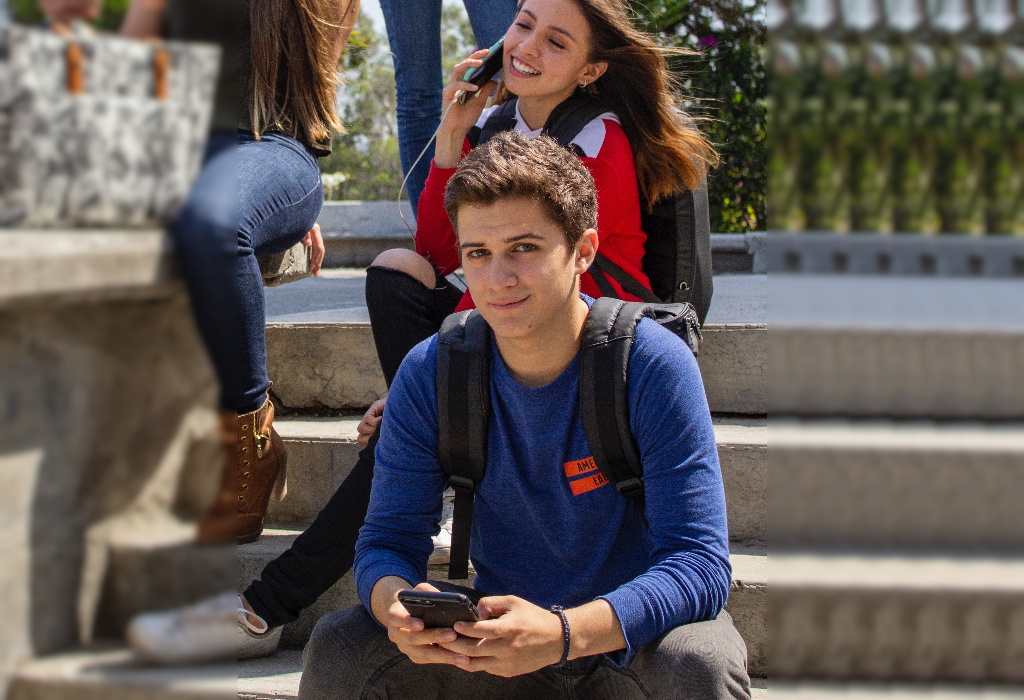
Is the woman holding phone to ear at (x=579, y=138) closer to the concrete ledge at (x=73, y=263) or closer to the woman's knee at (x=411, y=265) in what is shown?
the woman's knee at (x=411, y=265)

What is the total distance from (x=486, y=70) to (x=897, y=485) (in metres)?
1.71

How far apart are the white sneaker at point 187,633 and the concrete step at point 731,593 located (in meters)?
1.68

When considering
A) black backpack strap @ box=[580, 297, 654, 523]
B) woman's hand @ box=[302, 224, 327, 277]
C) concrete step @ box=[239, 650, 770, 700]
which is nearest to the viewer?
black backpack strap @ box=[580, 297, 654, 523]

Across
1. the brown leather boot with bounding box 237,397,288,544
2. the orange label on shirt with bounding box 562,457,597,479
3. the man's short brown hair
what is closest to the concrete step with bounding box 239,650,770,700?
the brown leather boot with bounding box 237,397,288,544

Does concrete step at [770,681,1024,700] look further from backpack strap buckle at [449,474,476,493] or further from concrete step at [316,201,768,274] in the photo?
concrete step at [316,201,768,274]

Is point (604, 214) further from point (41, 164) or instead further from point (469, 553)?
point (41, 164)

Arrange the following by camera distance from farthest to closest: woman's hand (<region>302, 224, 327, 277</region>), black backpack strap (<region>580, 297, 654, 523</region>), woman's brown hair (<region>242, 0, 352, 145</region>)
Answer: woman's hand (<region>302, 224, 327, 277</region>), black backpack strap (<region>580, 297, 654, 523</region>), woman's brown hair (<region>242, 0, 352, 145</region>)

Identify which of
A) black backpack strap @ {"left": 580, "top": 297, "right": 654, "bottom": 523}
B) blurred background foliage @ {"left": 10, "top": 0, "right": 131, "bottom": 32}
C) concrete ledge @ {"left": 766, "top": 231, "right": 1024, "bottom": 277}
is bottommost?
black backpack strap @ {"left": 580, "top": 297, "right": 654, "bottom": 523}

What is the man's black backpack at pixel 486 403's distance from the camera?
1.48 m

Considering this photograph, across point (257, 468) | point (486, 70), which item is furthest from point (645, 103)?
point (257, 468)

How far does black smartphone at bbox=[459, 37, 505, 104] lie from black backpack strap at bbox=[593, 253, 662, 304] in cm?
61

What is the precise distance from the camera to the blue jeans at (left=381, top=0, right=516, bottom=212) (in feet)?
8.46

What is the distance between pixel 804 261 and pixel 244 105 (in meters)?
1.19

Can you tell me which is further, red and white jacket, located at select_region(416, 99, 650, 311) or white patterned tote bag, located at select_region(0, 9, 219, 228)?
red and white jacket, located at select_region(416, 99, 650, 311)
